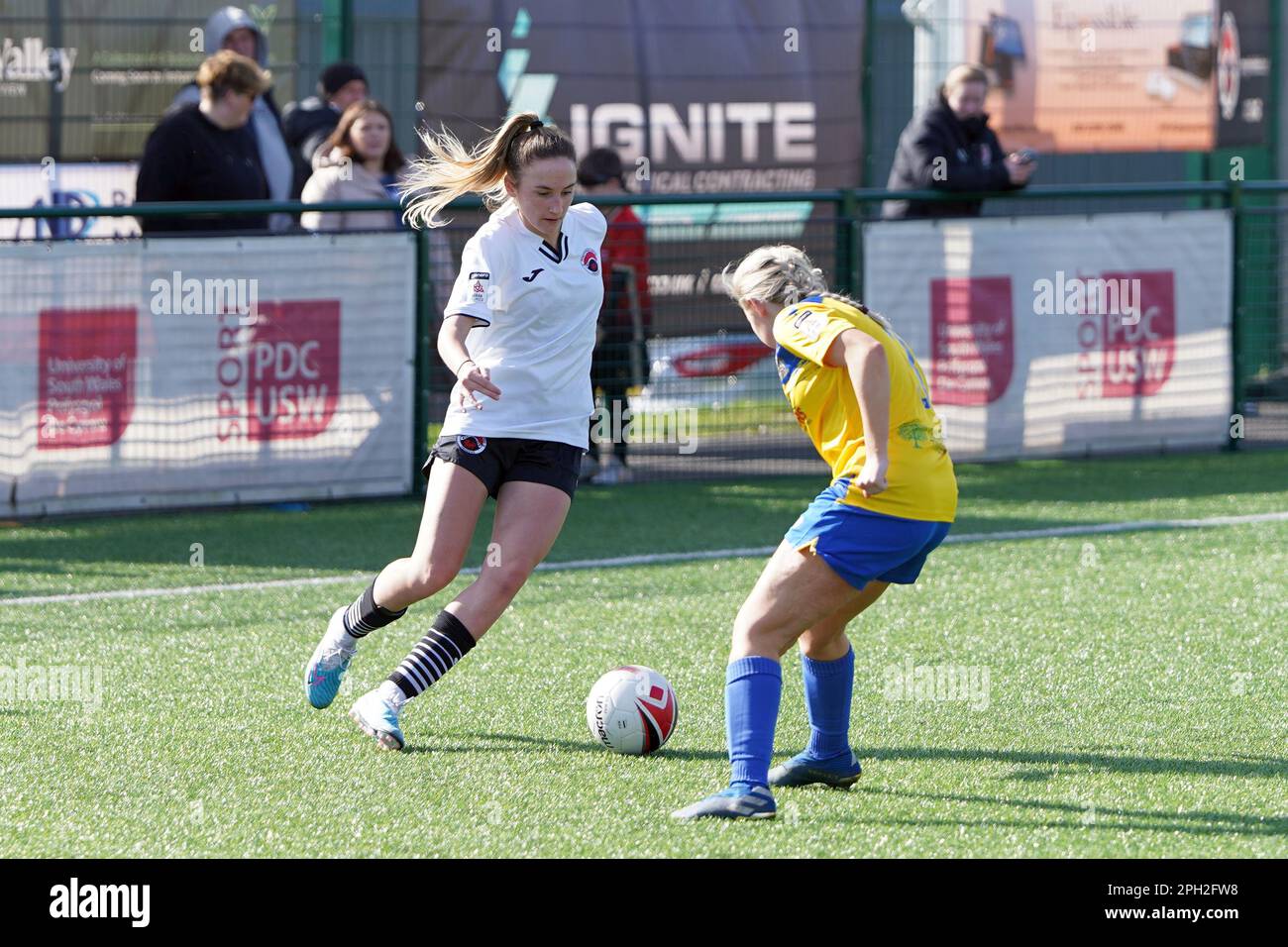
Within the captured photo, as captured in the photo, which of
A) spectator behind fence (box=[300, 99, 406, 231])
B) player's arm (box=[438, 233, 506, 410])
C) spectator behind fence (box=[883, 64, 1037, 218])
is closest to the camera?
player's arm (box=[438, 233, 506, 410])

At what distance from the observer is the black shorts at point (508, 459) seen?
18.3 feet

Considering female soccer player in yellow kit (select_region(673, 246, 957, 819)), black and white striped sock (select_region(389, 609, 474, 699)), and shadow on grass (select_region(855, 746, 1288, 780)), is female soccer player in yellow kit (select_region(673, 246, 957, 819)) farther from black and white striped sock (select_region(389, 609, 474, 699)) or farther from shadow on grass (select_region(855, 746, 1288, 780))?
black and white striped sock (select_region(389, 609, 474, 699))

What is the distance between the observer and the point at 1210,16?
16016 mm

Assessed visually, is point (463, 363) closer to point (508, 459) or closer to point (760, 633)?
point (508, 459)

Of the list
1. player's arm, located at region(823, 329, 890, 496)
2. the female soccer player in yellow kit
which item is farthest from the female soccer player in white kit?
player's arm, located at region(823, 329, 890, 496)

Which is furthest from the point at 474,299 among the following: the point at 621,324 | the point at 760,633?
the point at 621,324

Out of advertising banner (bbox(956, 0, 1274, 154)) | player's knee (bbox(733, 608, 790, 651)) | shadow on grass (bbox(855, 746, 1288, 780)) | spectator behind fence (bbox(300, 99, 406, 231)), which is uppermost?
advertising banner (bbox(956, 0, 1274, 154))

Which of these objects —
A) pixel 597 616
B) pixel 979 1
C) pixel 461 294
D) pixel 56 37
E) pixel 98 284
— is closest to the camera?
pixel 461 294

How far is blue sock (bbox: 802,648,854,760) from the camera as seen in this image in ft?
17.1

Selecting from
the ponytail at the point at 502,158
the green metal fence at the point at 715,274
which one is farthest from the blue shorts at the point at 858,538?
the green metal fence at the point at 715,274

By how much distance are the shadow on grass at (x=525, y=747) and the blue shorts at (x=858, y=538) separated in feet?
3.12
